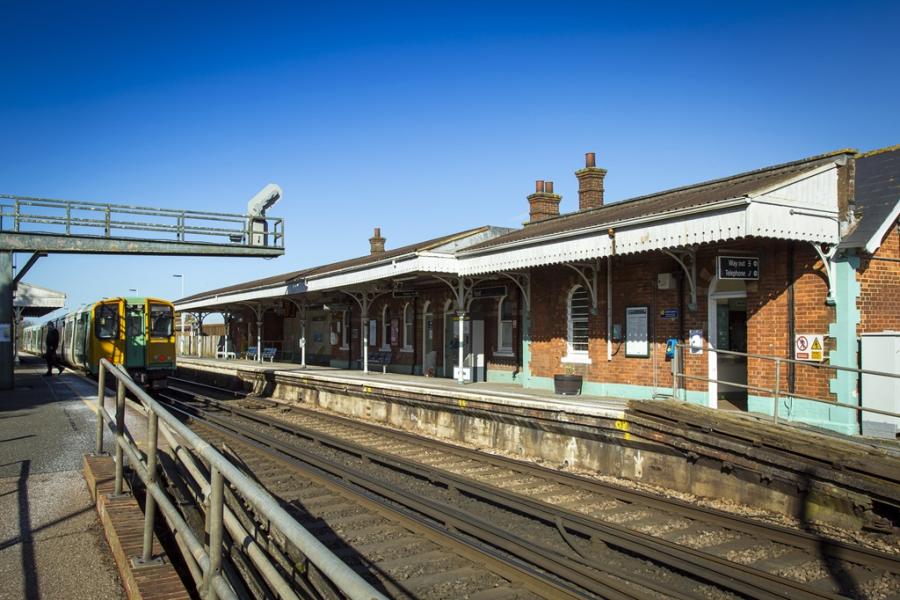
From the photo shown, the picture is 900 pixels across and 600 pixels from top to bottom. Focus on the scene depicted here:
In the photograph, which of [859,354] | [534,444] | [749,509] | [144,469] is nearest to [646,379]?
[534,444]

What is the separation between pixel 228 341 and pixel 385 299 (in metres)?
18.0

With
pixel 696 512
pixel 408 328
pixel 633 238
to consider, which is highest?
pixel 633 238

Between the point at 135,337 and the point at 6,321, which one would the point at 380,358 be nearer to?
the point at 135,337

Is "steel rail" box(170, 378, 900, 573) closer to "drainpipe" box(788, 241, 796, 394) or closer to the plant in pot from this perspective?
the plant in pot

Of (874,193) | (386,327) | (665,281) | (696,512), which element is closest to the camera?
(696,512)

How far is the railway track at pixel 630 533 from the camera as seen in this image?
5.43 meters

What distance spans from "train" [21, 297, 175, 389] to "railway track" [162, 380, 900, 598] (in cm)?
1093

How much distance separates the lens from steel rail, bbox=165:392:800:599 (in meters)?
5.24

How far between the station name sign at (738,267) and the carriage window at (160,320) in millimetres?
16943

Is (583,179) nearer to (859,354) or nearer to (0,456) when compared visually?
(859,354)

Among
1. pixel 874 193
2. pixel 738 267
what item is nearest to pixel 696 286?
pixel 738 267

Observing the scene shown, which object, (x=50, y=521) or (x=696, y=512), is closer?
(x=50, y=521)

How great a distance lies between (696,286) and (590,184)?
6.97m

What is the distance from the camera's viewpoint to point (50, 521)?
514cm
